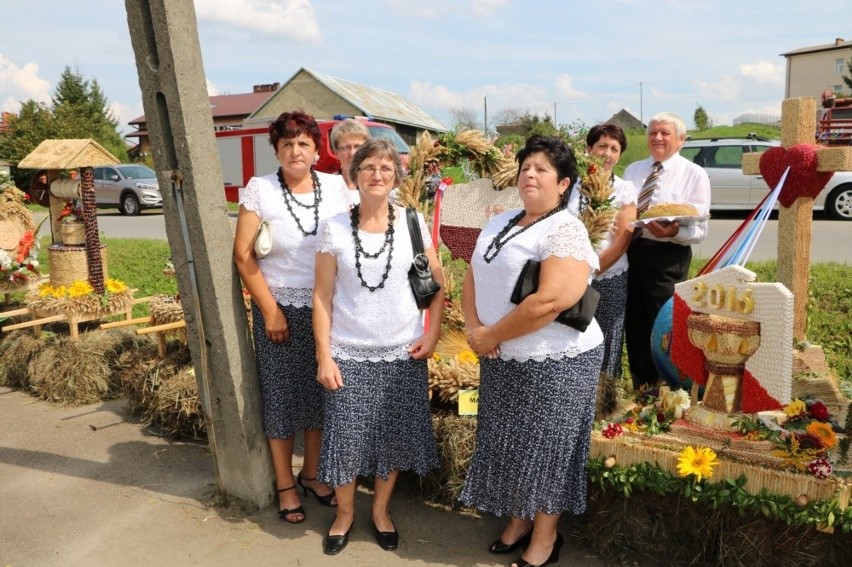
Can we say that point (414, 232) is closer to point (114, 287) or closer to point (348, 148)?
point (348, 148)

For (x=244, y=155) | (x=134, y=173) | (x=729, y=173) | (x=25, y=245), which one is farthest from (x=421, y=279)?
(x=134, y=173)

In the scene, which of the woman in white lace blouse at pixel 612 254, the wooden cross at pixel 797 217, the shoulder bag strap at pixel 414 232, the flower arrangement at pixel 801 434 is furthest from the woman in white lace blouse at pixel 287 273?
the wooden cross at pixel 797 217

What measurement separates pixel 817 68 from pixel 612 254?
52.5m

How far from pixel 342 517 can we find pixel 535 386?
1070mm

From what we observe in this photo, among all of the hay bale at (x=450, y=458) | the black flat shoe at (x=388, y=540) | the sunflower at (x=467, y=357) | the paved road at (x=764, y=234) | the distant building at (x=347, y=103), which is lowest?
the black flat shoe at (x=388, y=540)

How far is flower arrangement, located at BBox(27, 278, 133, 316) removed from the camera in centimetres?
517

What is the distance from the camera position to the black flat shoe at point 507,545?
2.99 metres

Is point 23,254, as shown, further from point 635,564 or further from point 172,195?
point 635,564

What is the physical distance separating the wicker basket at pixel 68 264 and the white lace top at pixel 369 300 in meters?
3.24

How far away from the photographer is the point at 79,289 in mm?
5250

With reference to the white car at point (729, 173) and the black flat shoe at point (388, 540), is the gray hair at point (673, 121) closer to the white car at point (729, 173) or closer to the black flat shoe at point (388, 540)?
the black flat shoe at point (388, 540)

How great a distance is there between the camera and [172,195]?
321 cm

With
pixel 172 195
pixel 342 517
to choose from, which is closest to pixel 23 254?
pixel 172 195

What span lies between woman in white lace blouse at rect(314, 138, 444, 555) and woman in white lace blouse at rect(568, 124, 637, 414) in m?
0.98
